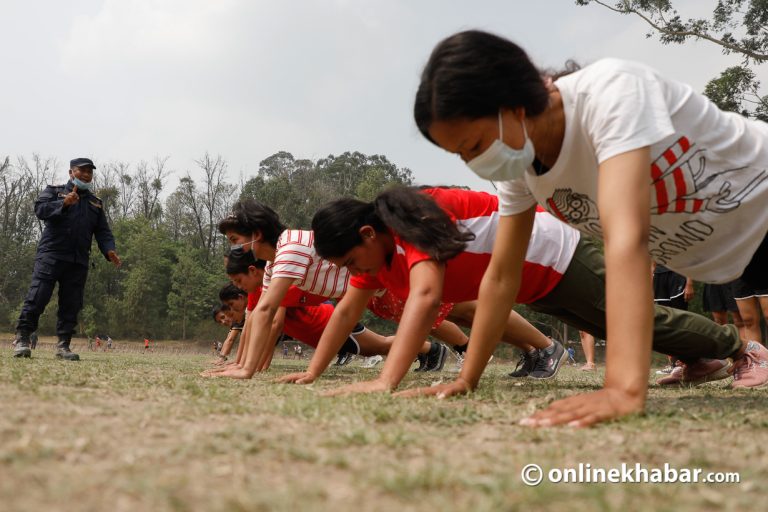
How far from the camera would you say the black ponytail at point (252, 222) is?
521cm

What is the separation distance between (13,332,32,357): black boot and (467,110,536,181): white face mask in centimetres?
511

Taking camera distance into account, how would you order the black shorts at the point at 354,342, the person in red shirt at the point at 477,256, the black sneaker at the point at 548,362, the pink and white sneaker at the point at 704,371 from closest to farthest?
the person in red shirt at the point at 477,256 < the pink and white sneaker at the point at 704,371 < the black sneaker at the point at 548,362 < the black shorts at the point at 354,342

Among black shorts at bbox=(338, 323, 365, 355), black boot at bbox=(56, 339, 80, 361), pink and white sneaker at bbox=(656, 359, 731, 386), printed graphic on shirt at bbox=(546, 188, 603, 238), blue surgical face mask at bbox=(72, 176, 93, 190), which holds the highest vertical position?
blue surgical face mask at bbox=(72, 176, 93, 190)

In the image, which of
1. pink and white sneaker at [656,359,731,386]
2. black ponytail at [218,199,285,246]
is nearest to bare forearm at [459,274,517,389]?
pink and white sneaker at [656,359,731,386]

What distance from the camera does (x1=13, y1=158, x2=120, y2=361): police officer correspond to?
20.9 ft

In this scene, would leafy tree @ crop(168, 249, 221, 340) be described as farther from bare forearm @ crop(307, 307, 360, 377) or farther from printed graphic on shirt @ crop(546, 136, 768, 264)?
printed graphic on shirt @ crop(546, 136, 768, 264)

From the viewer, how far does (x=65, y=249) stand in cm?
656

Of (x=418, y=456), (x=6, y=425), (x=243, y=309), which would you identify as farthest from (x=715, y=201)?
(x=243, y=309)

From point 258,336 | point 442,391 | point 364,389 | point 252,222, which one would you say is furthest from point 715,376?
point 252,222

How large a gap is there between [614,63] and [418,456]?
1332mm

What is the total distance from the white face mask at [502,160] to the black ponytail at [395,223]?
0.84 m

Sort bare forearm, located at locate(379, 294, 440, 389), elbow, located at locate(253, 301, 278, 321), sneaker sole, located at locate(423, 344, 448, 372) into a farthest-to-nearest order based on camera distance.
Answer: sneaker sole, located at locate(423, 344, 448, 372) → elbow, located at locate(253, 301, 278, 321) → bare forearm, located at locate(379, 294, 440, 389)

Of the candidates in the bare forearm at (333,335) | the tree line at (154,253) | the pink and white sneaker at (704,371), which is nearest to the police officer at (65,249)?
the bare forearm at (333,335)

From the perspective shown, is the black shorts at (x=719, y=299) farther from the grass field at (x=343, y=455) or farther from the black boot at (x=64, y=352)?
the black boot at (x=64, y=352)
